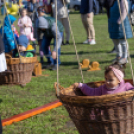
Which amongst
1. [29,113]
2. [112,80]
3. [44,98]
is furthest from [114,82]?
[44,98]

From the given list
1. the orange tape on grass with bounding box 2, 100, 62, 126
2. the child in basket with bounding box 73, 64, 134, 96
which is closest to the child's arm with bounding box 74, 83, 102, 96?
the child in basket with bounding box 73, 64, 134, 96

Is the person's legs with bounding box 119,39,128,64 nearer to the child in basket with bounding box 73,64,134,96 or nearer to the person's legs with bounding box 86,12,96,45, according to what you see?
the person's legs with bounding box 86,12,96,45

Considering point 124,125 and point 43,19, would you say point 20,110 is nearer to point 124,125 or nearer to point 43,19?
point 124,125

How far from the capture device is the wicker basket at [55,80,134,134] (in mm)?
2225

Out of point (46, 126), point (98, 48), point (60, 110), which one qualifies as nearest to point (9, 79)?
point (60, 110)

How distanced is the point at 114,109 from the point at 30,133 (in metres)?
1.20

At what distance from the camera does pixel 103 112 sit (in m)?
2.30

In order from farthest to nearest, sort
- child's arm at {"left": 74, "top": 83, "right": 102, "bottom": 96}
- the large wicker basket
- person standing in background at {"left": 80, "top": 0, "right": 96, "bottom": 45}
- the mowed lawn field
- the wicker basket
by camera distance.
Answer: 1. person standing in background at {"left": 80, "top": 0, "right": 96, "bottom": 45}
2. the large wicker basket
3. the mowed lawn field
4. child's arm at {"left": 74, "top": 83, "right": 102, "bottom": 96}
5. the wicker basket

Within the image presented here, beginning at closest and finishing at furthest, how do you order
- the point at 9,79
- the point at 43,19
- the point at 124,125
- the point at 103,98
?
the point at 103,98 < the point at 124,125 < the point at 9,79 < the point at 43,19

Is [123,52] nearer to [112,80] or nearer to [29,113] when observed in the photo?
[29,113]

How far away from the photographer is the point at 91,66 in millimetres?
5992

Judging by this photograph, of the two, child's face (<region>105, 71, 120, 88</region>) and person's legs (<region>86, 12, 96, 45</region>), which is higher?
person's legs (<region>86, 12, 96, 45</region>)

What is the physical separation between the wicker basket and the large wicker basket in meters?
2.11

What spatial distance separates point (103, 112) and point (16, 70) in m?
2.42
